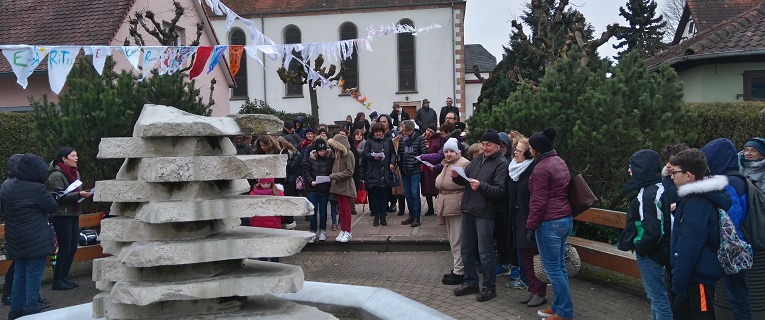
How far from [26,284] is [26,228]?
618 mm

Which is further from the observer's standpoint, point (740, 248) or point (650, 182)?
point (650, 182)

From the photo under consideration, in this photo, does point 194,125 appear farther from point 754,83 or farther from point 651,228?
point 754,83

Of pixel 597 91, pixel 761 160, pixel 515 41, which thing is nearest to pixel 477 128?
pixel 597 91

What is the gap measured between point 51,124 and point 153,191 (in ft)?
20.1

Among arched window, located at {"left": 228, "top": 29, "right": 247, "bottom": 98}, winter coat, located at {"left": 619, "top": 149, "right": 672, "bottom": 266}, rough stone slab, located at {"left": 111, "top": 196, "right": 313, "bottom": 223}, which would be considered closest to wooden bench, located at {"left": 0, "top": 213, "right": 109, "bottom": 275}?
rough stone slab, located at {"left": 111, "top": 196, "right": 313, "bottom": 223}

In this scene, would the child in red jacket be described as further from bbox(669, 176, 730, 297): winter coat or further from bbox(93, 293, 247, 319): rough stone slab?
bbox(669, 176, 730, 297): winter coat

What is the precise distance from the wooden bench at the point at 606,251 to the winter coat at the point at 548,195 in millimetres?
1363

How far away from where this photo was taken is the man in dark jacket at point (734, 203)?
17.6ft

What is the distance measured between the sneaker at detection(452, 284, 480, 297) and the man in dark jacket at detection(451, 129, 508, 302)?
20 cm

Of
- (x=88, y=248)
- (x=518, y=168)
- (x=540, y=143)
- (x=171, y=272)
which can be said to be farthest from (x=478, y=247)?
(x=88, y=248)

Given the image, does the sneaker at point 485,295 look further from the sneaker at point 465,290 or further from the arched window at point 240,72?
the arched window at point 240,72

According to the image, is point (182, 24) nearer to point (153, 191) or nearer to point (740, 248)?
point (153, 191)

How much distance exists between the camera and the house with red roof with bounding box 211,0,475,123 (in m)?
40.4

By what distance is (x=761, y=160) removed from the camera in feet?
23.2
